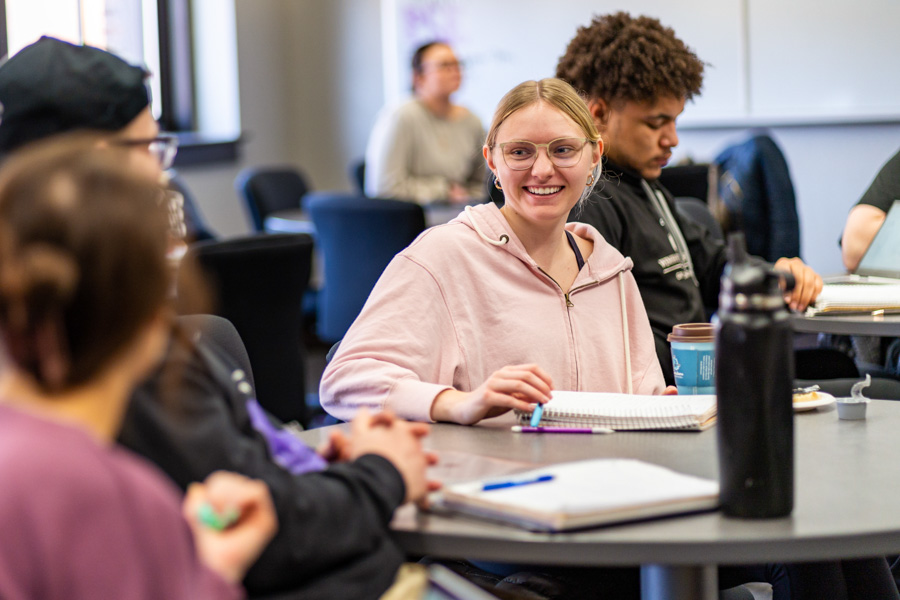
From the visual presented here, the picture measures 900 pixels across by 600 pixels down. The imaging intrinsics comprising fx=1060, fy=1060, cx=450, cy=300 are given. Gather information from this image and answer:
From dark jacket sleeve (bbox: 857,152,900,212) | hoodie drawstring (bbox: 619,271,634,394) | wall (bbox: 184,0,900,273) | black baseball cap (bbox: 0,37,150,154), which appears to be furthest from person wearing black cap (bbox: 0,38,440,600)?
Answer: wall (bbox: 184,0,900,273)

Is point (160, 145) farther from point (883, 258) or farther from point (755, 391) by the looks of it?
point (883, 258)

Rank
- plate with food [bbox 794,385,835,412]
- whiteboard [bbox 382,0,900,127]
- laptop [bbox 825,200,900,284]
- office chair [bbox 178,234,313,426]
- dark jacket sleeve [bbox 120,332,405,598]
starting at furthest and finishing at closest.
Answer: whiteboard [bbox 382,0,900,127] → office chair [bbox 178,234,313,426] → laptop [bbox 825,200,900,284] → plate with food [bbox 794,385,835,412] → dark jacket sleeve [bbox 120,332,405,598]

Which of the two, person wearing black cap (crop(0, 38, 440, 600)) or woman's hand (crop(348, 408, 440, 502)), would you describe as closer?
person wearing black cap (crop(0, 38, 440, 600))

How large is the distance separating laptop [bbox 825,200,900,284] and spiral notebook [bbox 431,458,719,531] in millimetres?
1780

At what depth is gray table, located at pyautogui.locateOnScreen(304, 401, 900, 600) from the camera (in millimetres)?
1045

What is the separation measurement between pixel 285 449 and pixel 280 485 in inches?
6.6

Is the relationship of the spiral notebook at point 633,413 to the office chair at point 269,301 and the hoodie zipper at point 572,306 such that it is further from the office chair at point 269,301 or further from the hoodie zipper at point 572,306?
the office chair at point 269,301

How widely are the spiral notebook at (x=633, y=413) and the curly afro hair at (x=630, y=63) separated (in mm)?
952

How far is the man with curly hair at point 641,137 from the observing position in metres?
2.29

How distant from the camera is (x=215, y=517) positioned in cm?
88

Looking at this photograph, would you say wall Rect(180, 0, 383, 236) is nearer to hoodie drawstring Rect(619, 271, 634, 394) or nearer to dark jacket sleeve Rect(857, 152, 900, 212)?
dark jacket sleeve Rect(857, 152, 900, 212)

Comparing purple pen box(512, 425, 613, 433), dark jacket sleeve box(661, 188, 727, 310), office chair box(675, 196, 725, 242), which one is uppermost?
office chair box(675, 196, 725, 242)

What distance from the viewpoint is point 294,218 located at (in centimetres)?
516

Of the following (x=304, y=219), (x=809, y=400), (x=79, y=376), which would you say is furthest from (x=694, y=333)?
(x=304, y=219)
